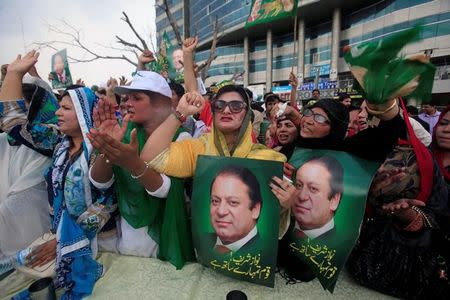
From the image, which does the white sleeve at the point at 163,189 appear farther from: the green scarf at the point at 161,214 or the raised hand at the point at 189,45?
the raised hand at the point at 189,45

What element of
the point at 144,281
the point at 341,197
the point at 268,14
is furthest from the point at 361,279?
the point at 268,14

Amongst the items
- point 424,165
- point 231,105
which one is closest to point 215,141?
point 231,105

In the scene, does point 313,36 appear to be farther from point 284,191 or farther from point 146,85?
point 284,191

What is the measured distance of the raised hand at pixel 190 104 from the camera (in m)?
1.94

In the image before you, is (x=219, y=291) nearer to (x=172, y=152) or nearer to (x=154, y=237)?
(x=154, y=237)

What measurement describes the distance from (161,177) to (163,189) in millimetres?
86

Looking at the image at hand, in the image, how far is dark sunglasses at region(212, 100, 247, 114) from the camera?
71.4 inches

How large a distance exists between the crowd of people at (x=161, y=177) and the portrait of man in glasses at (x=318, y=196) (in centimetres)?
3

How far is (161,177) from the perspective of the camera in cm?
181

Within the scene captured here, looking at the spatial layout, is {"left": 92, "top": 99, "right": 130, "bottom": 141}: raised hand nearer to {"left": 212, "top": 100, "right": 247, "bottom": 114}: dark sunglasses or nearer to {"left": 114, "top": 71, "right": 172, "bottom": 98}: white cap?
{"left": 114, "top": 71, "right": 172, "bottom": 98}: white cap

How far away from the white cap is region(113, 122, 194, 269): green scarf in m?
0.36

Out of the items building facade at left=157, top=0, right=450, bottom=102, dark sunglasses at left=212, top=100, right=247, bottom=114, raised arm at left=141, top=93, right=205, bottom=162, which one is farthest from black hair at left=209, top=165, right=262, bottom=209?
building facade at left=157, top=0, right=450, bottom=102

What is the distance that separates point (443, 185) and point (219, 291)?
1.62 meters

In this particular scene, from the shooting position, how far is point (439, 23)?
24.0 m
